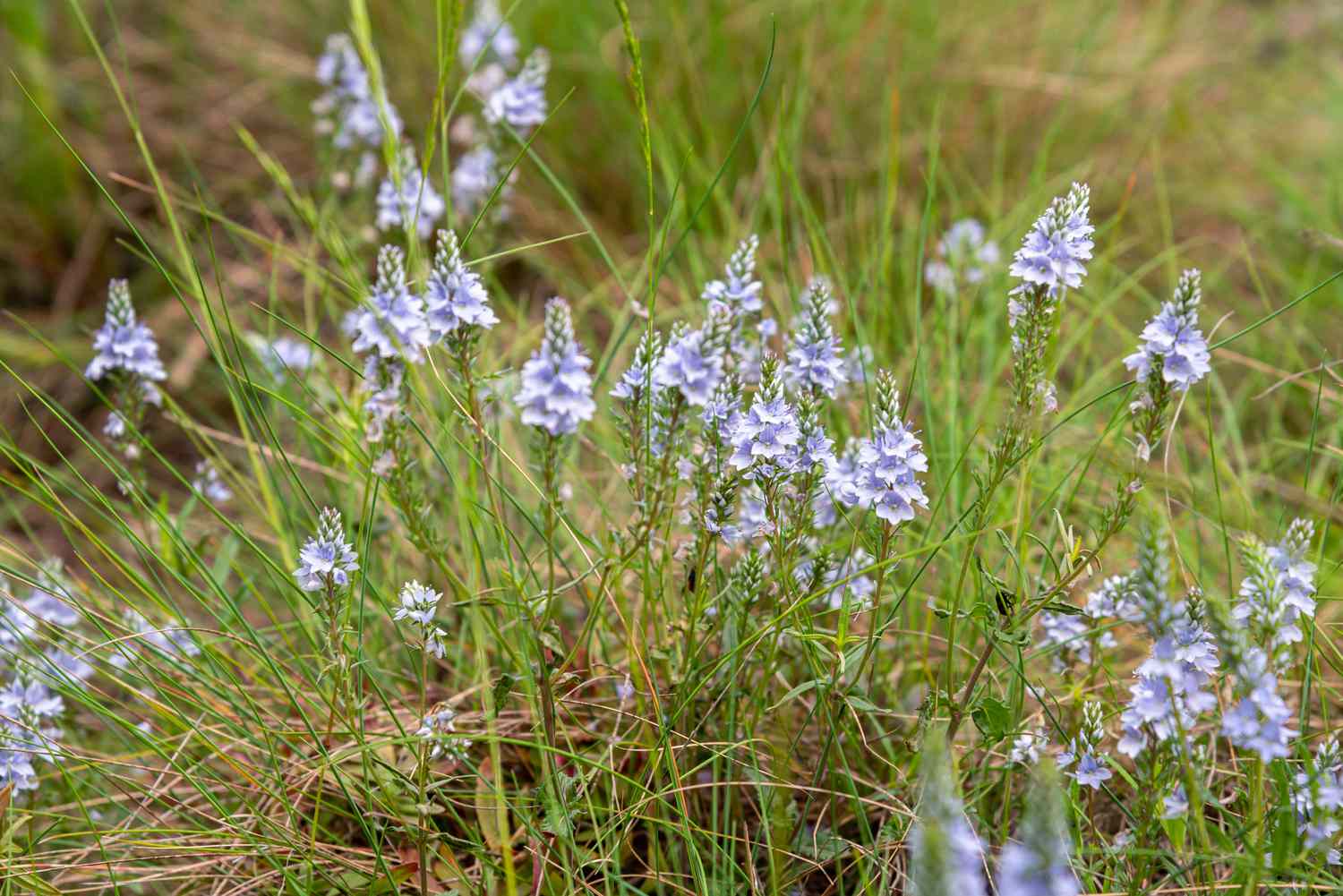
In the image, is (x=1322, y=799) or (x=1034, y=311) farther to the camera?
(x=1034, y=311)

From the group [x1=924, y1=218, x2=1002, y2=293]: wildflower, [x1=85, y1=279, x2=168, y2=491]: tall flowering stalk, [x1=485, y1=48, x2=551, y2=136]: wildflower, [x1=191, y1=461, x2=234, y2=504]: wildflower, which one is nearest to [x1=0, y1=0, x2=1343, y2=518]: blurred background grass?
[x1=924, y1=218, x2=1002, y2=293]: wildflower

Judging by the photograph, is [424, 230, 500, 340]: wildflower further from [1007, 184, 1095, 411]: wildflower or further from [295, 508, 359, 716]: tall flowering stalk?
[1007, 184, 1095, 411]: wildflower

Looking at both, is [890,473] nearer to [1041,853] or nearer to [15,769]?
[1041,853]

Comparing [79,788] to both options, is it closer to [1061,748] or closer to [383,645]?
[383,645]

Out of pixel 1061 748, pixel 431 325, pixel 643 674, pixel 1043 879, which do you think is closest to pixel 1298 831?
pixel 1061 748

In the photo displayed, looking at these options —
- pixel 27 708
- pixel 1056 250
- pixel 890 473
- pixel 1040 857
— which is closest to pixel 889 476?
pixel 890 473

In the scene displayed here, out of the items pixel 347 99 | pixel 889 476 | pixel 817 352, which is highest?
pixel 347 99

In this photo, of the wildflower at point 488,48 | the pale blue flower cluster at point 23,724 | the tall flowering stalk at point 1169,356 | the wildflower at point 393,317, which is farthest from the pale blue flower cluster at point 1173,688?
the wildflower at point 488,48
